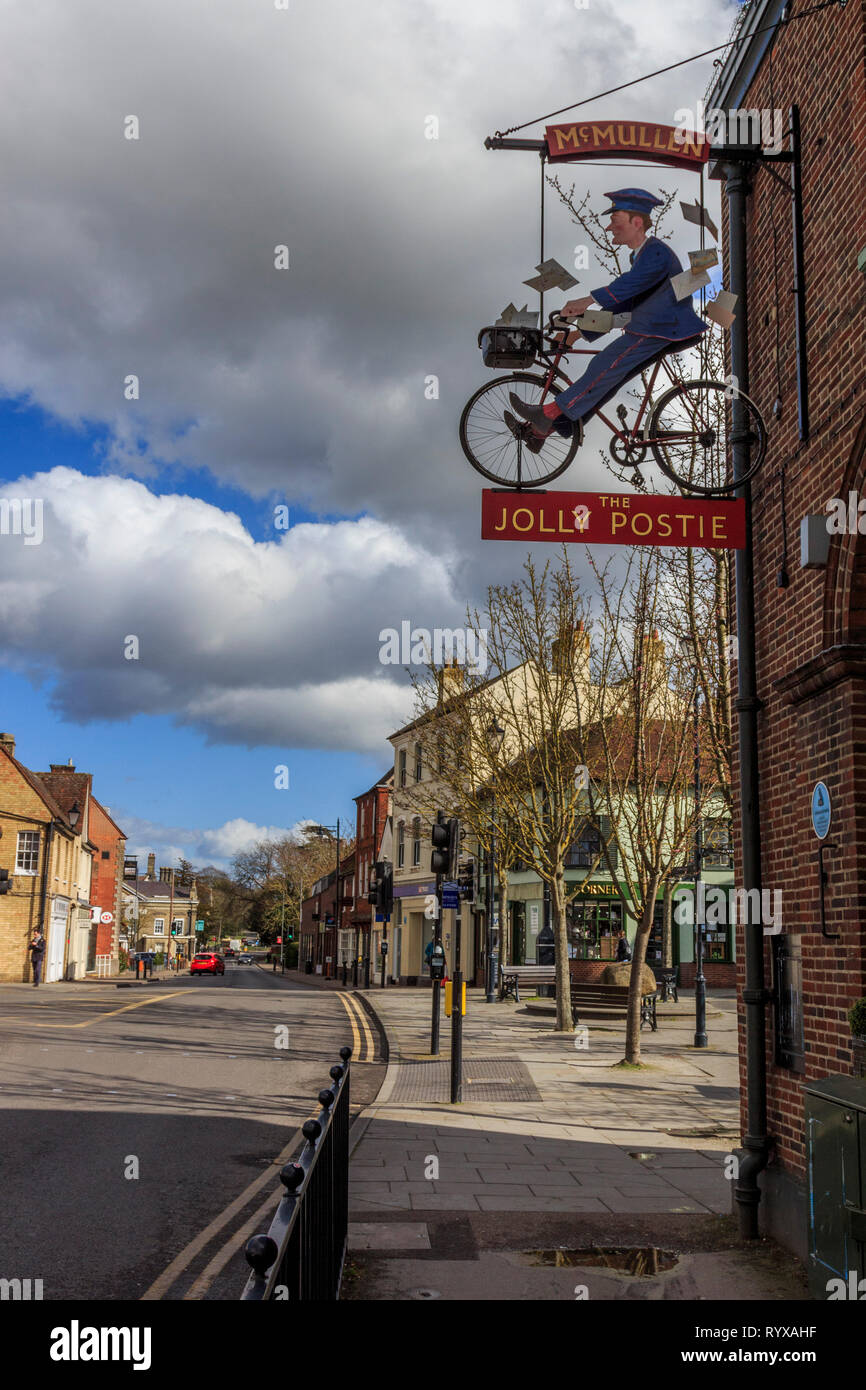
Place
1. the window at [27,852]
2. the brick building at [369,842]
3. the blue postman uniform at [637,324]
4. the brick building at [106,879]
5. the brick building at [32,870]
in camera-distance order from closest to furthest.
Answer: the blue postman uniform at [637,324] → the brick building at [32,870] → the window at [27,852] → the brick building at [106,879] → the brick building at [369,842]

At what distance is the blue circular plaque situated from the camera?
6496 mm

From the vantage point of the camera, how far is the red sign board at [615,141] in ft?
24.4

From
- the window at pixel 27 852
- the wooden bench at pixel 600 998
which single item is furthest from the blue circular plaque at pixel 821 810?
the window at pixel 27 852

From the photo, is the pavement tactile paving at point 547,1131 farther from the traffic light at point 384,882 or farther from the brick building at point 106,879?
the brick building at point 106,879

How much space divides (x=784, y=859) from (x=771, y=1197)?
2138 mm

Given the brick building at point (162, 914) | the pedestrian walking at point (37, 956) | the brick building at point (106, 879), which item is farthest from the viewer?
the brick building at point (162, 914)

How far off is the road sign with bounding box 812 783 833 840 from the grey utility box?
162 cm

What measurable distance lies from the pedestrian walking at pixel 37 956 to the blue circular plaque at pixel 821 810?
3513 centimetres

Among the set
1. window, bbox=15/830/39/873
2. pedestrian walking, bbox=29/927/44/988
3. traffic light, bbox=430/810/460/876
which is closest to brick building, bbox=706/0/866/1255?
traffic light, bbox=430/810/460/876

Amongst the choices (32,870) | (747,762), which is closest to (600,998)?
(747,762)

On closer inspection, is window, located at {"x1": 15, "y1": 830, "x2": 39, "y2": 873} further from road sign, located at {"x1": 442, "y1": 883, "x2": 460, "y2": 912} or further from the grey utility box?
the grey utility box

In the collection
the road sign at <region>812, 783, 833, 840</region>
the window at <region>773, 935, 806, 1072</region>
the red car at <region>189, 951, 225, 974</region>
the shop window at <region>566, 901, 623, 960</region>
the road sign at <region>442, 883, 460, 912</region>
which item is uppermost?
the road sign at <region>812, 783, 833, 840</region>

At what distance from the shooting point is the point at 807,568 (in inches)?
269

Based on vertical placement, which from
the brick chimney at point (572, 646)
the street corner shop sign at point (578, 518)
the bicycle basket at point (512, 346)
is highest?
the brick chimney at point (572, 646)
